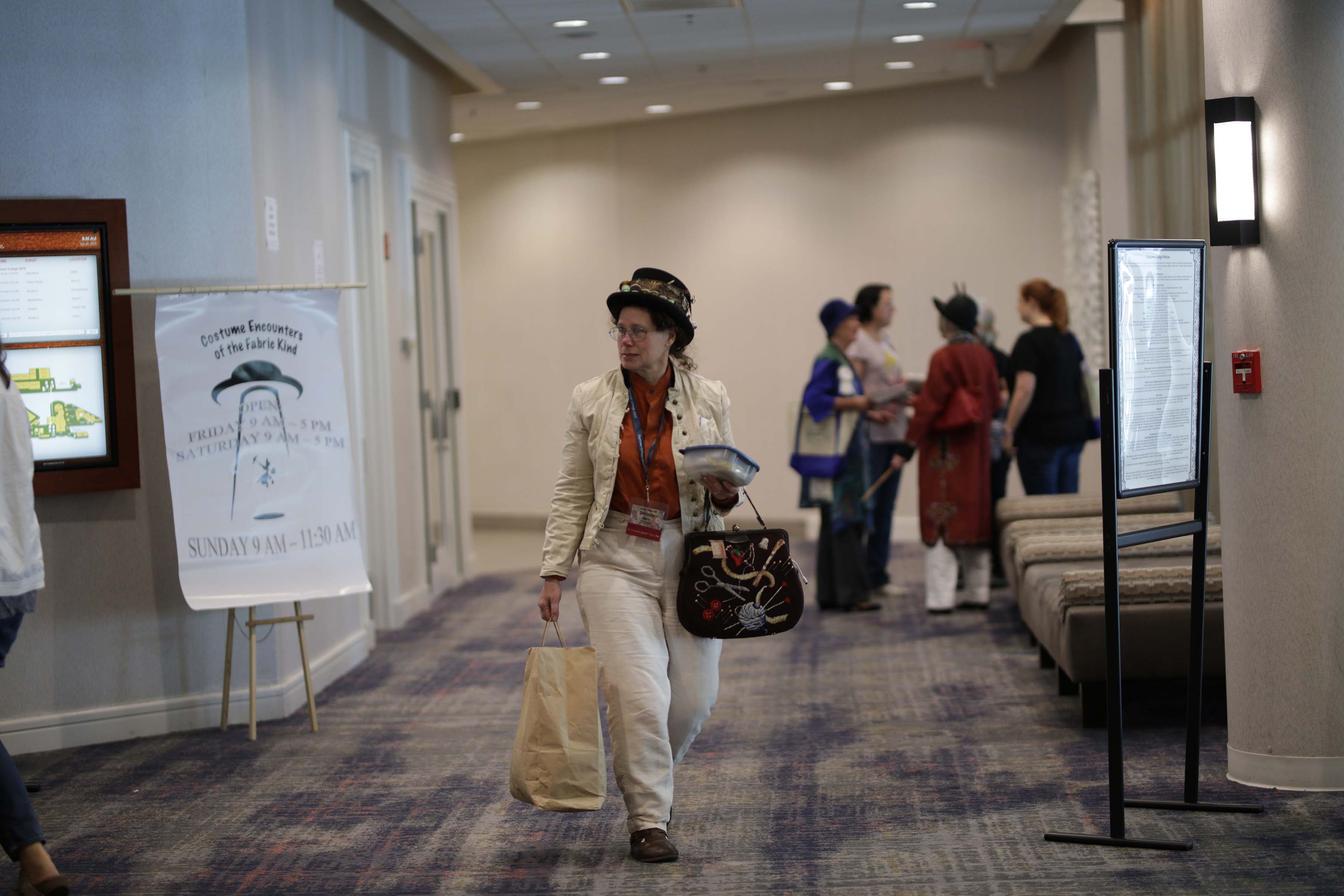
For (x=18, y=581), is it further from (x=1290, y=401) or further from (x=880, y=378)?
(x=880, y=378)

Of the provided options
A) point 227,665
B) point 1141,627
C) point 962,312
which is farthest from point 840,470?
point 227,665

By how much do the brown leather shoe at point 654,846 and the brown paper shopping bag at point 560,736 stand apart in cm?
17

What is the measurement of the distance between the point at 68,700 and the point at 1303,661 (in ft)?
13.4

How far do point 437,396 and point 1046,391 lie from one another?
11.6ft

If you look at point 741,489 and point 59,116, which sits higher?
point 59,116

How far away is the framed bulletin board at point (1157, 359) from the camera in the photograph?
10.8 feet

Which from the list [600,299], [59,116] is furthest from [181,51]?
[600,299]

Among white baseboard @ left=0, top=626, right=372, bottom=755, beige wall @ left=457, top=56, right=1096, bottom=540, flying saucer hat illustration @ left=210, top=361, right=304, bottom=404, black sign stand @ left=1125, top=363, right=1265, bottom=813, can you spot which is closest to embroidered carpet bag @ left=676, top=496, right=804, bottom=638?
black sign stand @ left=1125, top=363, right=1265, bottom=813

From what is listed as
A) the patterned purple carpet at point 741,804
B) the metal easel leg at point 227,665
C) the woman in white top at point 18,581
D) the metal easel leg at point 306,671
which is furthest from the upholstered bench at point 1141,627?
the woman in white top at point 18,581

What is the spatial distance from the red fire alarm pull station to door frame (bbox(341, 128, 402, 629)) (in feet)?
14.0

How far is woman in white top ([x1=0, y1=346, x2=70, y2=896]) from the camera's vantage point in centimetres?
315

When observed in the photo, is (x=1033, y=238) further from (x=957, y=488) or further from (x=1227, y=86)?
(x=1227, y=86)

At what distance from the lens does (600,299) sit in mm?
10742

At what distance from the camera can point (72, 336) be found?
470cm
